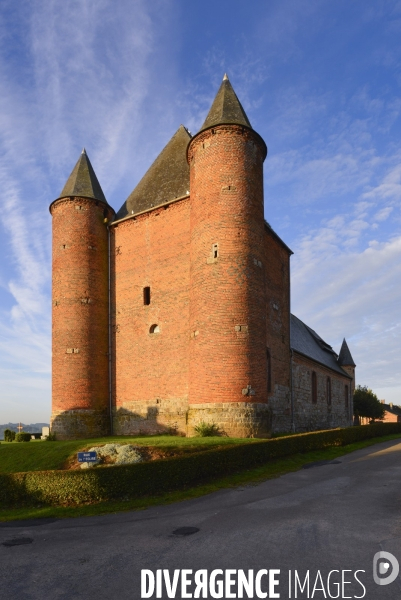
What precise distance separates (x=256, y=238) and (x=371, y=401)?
41384 millimetres

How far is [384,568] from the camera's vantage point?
22.5 feet

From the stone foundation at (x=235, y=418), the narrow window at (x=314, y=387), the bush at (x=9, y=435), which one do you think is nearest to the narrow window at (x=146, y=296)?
the stone foundation at (x=235, y=418)

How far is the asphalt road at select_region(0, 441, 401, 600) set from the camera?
6609 mm

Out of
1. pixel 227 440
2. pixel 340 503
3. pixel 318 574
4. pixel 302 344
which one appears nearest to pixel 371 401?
pixel 302 344

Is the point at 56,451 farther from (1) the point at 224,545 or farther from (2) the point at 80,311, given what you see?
(1) the point at 224,545

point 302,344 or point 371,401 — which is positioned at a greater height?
point 302,344

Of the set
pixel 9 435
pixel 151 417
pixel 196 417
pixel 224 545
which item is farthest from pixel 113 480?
pixel 9 435

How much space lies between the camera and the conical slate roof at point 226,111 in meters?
23.8

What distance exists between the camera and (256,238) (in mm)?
23172

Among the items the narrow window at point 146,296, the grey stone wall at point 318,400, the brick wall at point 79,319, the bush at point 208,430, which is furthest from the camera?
the grey stone wall at point 318,400

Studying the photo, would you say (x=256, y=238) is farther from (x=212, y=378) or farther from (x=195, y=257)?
(x=212, y=378)

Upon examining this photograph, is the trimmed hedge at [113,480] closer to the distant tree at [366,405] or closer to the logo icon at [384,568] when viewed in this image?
the logo icon at [384,568]

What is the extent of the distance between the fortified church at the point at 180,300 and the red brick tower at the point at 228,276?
0.05 m

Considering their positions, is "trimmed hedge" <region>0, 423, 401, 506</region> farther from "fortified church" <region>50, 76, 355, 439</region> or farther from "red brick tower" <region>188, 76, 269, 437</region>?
"fortified church" <region>50, 76, 355, 439</region>
